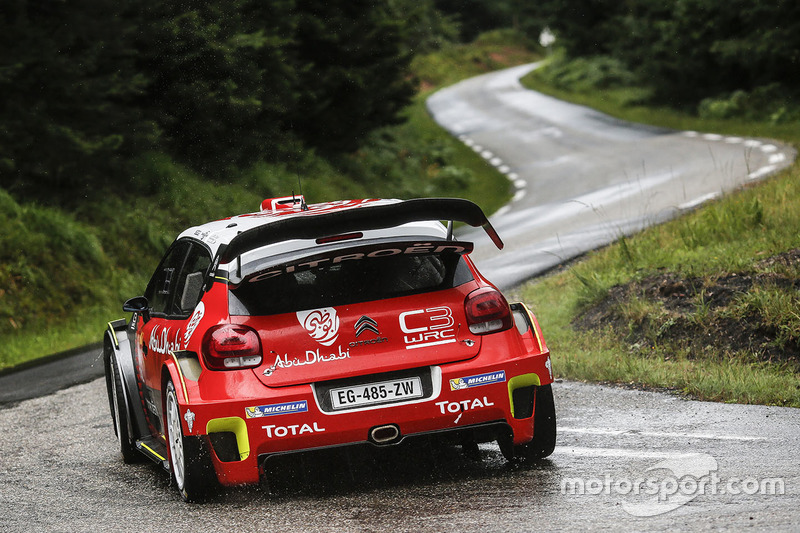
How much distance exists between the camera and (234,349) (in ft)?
19.6

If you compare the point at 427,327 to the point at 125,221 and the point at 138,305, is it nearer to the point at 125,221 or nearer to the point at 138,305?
the point at 138,305

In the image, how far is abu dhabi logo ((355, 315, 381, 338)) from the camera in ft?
19.9

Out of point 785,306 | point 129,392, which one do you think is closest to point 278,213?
point 129,392

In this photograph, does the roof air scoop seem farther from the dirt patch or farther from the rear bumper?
the dirt patch

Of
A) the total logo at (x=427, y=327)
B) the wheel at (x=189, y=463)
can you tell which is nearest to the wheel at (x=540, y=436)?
the total logo at (x=427, y=327)

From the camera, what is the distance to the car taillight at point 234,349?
5.96m

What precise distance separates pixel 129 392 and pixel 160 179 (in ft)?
42.8

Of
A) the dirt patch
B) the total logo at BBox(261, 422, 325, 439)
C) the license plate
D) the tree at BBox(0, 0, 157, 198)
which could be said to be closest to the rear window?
the license plate

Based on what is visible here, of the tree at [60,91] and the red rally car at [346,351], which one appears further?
the tree at [60,91]

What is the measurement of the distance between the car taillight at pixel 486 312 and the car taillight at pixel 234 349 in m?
1.16

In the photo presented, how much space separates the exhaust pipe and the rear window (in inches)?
27.2

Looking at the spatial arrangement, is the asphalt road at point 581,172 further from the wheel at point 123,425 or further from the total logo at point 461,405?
the total logo at point 461,405

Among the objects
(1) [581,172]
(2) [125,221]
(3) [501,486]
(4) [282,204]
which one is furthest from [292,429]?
(1) [581,172]

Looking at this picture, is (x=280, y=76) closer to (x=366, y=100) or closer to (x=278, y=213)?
(x=366, y=100)
